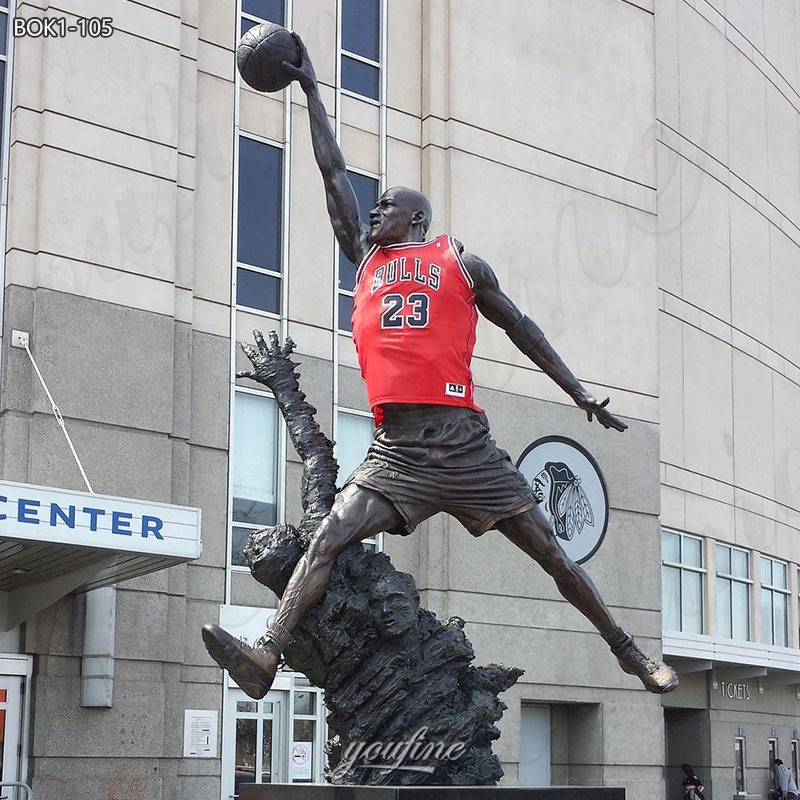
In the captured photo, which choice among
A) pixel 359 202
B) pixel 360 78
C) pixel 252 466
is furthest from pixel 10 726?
pixel 360 78

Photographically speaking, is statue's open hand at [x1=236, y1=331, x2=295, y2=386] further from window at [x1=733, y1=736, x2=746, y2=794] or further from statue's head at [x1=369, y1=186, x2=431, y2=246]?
window at [x1=733, y1=736, x2=746, y2=794]

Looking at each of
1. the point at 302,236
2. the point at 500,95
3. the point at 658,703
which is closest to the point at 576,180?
the point at 500,95

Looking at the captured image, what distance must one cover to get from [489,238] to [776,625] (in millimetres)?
12694

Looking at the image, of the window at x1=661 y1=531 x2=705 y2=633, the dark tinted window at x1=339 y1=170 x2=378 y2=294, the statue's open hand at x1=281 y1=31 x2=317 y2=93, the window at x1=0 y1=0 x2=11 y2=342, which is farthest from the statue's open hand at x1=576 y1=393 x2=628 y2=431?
the window at x1=661 y1=531 x2=705 y2=633

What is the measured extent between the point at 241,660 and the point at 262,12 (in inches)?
591

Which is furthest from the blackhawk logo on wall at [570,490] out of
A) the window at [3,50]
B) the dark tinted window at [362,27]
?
the window at [3,50]

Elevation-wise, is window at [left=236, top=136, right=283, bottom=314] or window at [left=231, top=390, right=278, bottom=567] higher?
window at [left=236, top=136, right=283, bottom=314]

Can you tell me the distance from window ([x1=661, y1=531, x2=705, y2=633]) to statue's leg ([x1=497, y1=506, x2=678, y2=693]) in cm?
1789

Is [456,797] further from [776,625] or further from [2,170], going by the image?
[776,625]

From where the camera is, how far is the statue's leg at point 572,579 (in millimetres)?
7434

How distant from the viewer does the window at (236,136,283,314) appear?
61.7 ft

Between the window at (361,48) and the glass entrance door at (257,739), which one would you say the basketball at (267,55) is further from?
the window at (361,48)
